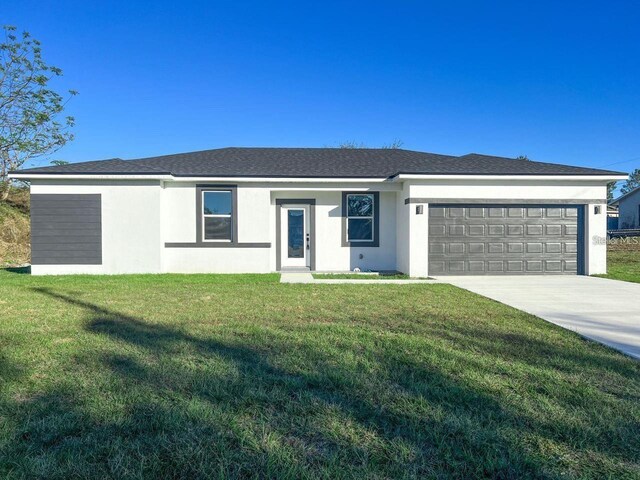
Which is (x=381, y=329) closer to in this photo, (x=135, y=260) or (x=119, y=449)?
(x=119, y=449)

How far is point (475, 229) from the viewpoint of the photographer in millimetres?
12836

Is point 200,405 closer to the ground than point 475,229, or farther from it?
closer to the ground

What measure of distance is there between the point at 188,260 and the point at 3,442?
35.7ft

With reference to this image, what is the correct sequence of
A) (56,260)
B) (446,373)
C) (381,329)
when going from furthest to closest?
1. (56,260)
2. (381,329)
3. (446,373)

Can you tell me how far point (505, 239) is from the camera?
12.8 meters

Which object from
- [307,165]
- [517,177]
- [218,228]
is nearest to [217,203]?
[218,228]

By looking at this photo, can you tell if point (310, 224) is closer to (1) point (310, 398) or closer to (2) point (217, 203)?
(2) point (217, 203)

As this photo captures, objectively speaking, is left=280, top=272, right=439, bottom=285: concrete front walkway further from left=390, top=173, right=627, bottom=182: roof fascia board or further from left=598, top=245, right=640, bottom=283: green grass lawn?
left=598, top=245, right=640, bottom=283: green grass lawn

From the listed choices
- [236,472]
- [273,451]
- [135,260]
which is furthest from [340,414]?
[135,260]

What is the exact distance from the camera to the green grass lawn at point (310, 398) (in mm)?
2492

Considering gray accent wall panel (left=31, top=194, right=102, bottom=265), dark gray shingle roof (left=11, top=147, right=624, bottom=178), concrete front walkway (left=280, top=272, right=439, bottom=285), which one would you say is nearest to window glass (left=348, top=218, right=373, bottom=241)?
dark gray shingle roof (left=11, top=147, right=624, bottom=178)

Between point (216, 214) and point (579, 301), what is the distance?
408 inches

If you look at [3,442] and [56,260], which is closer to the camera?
[3,442]

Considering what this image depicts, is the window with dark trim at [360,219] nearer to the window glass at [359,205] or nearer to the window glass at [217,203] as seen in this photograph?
the window glass at [359,205]
